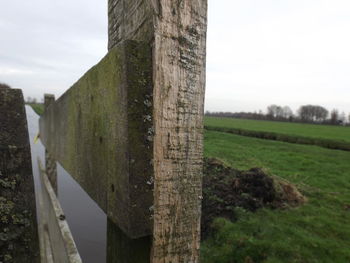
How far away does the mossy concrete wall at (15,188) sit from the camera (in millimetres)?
704

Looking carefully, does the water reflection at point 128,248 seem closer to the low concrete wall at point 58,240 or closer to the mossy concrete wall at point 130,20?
the mossy concrete wall at point 130,20

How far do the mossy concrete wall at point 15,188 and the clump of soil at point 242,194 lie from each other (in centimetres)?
414

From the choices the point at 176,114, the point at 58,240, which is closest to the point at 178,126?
the point at 176,114

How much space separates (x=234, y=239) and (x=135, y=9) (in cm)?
410

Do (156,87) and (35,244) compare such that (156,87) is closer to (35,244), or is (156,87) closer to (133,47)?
(133,47)

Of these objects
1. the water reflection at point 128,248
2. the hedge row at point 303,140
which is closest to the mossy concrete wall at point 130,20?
the water reflection at point 128,248

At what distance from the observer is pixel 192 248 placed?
0.79 m

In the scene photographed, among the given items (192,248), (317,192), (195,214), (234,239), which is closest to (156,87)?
(195,214)

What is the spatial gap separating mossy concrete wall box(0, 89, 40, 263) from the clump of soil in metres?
4.14

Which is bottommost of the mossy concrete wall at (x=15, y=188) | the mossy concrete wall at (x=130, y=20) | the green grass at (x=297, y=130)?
the green grass at (x=297, y=130)

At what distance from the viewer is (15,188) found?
735 mm

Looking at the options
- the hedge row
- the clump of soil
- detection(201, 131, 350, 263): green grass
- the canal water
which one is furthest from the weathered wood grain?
the hedge row

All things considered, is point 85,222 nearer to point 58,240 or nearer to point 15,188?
point 58,240

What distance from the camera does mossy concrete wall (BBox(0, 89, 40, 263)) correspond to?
0.70 m
